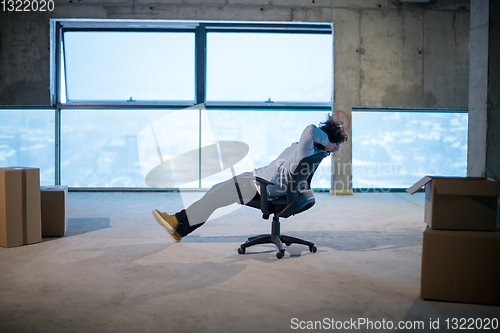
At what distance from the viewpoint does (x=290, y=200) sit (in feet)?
9.29

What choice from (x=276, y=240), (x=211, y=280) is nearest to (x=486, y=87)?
(x=276, y=240)

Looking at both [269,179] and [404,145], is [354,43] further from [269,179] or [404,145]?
[269,179]

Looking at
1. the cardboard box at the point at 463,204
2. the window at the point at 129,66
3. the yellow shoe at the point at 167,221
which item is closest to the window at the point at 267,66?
the window at the point at 129,66

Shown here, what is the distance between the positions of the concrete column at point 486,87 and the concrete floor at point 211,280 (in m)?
0.87

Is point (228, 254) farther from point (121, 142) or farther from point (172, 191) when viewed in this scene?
point (121, 142)

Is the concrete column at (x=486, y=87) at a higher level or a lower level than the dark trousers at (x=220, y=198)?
higher

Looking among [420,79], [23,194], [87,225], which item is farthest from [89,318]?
[420,79]

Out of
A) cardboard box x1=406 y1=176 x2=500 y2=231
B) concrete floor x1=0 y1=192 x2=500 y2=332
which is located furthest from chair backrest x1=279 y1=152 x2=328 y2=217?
cardboard box x1=406 y1=176 x2=500 y2=231

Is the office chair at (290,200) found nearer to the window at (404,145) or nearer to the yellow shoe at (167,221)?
the yellow shoe at (167,221)

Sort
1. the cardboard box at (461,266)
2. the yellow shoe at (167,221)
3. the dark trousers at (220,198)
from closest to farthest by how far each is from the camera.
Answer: the cardboard box at (461,266)
the dark trousers at (220,198)
the yellow shoe at (167,221)

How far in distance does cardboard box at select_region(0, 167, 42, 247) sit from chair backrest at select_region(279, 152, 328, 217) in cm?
195

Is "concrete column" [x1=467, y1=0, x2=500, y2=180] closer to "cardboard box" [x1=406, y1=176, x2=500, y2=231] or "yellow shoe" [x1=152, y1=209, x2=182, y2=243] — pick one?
"cardboard box" [x1=406, y1=176, x2=500, y2=231]

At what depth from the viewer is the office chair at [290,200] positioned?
8.93ft

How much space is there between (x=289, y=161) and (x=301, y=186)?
196 mm
